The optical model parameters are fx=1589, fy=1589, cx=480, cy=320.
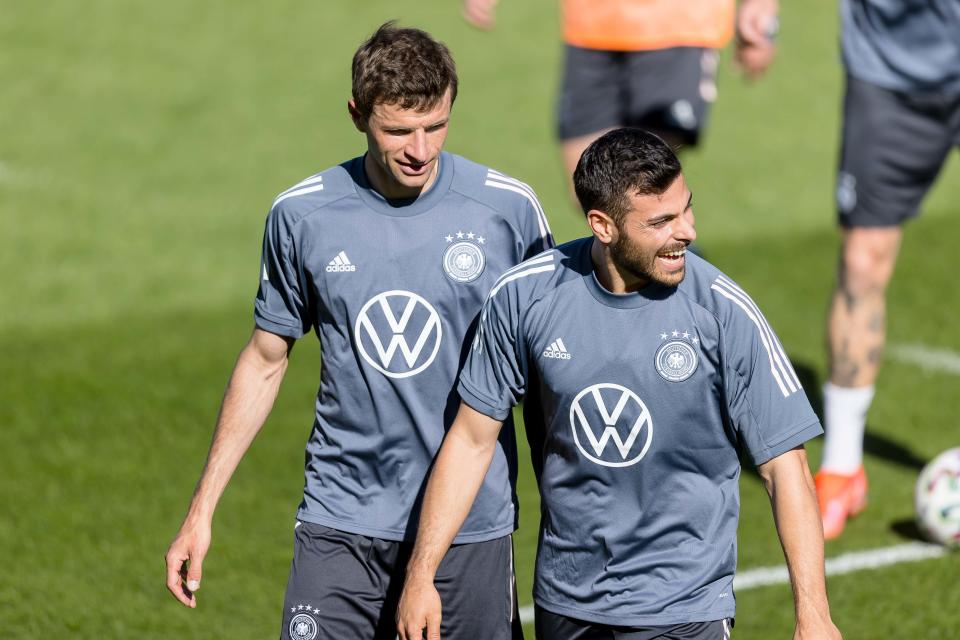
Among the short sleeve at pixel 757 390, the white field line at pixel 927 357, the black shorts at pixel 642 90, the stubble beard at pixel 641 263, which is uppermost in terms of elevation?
the stubble beard at pixel 641 263

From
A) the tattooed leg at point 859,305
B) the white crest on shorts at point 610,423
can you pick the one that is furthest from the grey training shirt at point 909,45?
the white crest on shorts at point 610,423

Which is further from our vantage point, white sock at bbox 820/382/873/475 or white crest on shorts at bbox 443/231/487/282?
white sock at bbox 820/382/873/475

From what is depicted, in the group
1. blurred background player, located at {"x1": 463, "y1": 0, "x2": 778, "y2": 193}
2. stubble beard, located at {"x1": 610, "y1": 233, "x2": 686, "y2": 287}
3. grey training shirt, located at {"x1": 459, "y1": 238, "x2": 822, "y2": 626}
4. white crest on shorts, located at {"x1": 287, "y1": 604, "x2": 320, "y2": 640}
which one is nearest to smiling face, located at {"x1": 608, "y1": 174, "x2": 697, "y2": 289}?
stubble beard, located at {"x1": 610, "y1": 233, "x2": 686, "y2": 287}

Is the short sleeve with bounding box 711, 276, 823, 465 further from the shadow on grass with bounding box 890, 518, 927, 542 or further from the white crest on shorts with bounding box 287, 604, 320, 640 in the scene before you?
the shadow on grass with bounding box 890, 518, 927, 542

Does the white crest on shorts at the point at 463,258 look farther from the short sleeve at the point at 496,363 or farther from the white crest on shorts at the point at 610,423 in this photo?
the white crest on shorts at the point at 610,423

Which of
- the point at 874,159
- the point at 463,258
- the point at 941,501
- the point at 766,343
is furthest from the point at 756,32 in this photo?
the point at 766,343

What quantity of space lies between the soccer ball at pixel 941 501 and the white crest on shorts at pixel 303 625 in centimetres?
315

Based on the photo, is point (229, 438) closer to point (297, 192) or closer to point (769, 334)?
point (297, 192)

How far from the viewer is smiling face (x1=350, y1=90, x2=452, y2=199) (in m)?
4.53

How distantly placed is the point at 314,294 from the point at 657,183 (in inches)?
48.8

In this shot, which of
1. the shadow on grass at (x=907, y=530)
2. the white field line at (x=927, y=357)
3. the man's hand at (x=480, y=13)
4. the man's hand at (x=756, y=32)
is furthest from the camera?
the white field line at (x=927, y=357)

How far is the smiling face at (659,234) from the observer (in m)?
4.16

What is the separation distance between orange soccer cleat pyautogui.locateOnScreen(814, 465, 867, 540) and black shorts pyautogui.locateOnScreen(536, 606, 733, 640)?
9.01 ft

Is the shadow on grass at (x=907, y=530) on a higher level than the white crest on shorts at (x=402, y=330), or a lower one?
lower
